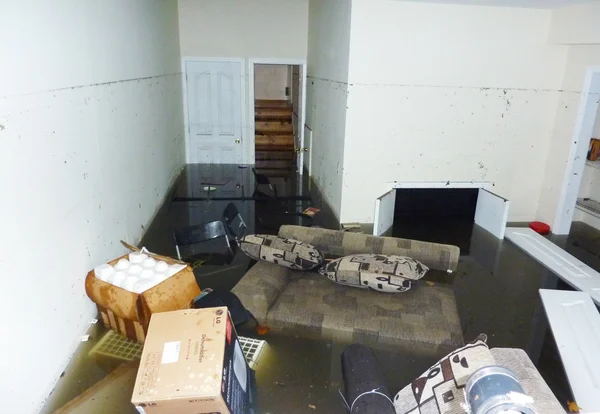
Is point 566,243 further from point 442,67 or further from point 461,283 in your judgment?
point 442,67

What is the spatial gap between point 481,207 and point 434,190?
0.54 metres

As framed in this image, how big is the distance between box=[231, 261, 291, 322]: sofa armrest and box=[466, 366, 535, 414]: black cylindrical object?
158 cm

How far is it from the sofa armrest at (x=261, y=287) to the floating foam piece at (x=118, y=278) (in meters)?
0.73

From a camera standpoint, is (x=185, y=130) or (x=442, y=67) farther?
(x=185, y=130)

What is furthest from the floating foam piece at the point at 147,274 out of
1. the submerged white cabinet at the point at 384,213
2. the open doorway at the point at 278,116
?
the open doorway at the point at 278,116

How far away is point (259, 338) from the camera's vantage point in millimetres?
2623

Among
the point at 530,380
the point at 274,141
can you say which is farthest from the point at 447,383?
the point at 274,141

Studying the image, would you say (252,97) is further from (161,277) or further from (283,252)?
(161,277)

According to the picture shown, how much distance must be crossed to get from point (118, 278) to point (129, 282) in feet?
0.34

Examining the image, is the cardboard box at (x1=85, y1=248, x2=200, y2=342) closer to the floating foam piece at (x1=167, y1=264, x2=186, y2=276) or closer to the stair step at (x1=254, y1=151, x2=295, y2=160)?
the floating foam piece at (x1=167, y1=264, x2=186, y2=276)

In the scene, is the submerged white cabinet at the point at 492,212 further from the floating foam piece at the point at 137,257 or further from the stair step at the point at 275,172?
the floating foam piece at the point at 137,257

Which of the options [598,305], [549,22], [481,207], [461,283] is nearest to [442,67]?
[549,22]

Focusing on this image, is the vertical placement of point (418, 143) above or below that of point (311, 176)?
above

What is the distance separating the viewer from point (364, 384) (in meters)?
2.06
